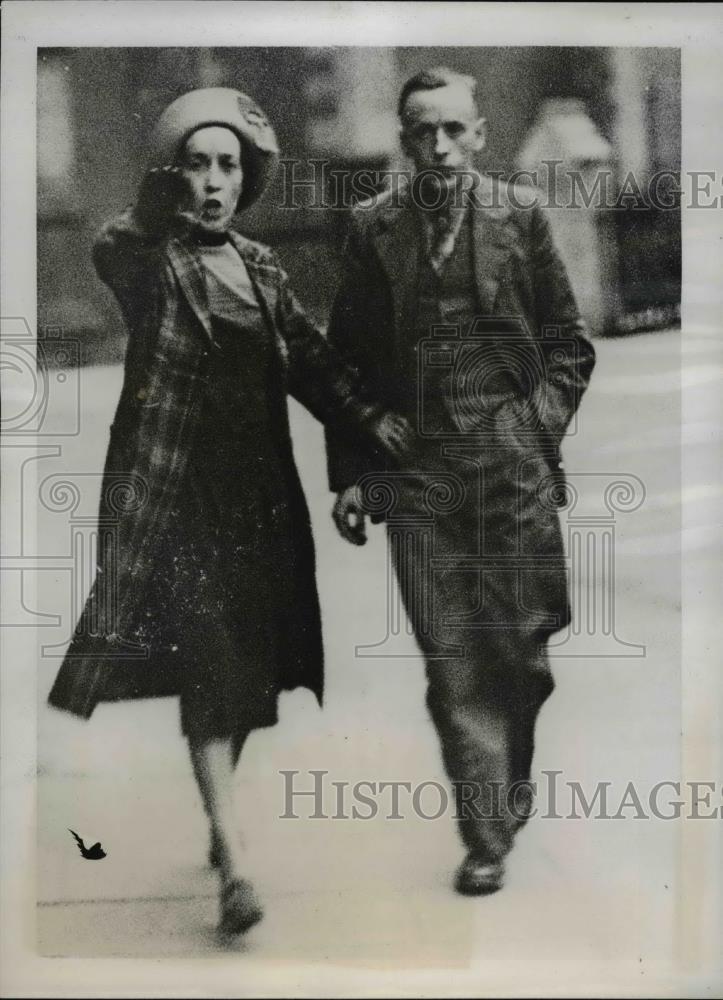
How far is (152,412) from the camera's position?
3.76ft

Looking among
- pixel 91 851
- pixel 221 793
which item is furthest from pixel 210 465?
pixel 91 851

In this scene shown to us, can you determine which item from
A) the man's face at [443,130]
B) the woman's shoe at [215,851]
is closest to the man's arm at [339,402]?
the man's face at [443,130]

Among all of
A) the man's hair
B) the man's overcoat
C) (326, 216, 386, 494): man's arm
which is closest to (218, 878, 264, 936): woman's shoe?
the man's overcoat

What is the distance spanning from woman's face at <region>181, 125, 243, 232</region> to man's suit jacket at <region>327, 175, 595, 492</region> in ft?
0.66

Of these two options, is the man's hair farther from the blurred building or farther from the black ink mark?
the black ink mark

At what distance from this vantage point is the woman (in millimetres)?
1137

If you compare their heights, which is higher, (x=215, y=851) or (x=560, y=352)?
(x=560, y=352)

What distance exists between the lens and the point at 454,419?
3.76 ft

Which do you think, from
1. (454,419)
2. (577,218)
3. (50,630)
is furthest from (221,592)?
(577,218)

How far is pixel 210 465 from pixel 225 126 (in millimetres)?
542

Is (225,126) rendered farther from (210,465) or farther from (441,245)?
(210,465)

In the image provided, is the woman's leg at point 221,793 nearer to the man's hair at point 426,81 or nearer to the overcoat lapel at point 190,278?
the overcoat lapel at point 190,278

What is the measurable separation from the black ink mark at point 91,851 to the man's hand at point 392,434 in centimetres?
77

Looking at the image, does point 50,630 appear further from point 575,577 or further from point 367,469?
point 575,577
